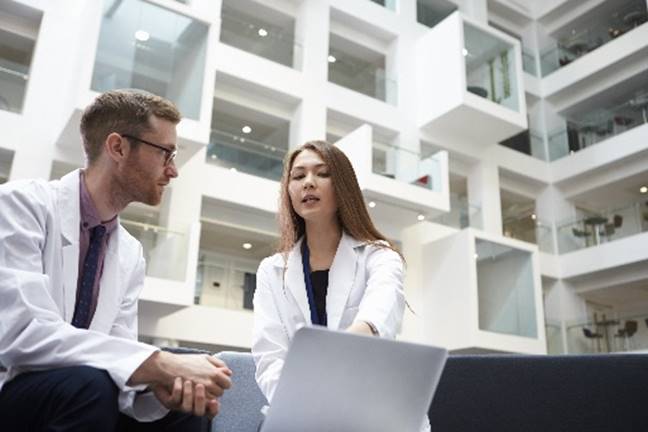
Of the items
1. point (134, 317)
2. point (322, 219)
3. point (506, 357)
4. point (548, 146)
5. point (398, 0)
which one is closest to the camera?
point (134, 317)

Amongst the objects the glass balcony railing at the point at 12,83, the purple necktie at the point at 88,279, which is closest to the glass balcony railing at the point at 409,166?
the glass balcony railing at the point at 12,83

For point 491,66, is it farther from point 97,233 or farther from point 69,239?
point 69,239

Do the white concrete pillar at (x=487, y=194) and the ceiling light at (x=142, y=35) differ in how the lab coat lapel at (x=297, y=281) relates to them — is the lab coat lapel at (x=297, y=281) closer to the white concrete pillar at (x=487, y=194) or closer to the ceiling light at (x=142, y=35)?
the ceiling light at (x=142, y=35)

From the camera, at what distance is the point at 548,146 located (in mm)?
18922

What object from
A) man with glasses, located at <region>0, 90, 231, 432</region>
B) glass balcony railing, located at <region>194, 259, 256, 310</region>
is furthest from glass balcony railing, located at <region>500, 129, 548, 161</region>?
man with glasses, located at <region>0, 90, 231, 432</region>

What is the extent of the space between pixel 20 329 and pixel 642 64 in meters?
18.7

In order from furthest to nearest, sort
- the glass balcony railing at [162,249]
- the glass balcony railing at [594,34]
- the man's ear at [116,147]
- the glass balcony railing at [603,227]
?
the glass balcony railing at [594,34]
the glass balcony railing at [603,227]
the glass balcony railing at [162,249]
the man's ear at [116,147]

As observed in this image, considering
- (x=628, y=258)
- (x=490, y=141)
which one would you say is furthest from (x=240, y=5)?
(x=628, y=258)

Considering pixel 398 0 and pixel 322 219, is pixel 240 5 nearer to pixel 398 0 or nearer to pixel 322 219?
pixel 398 0

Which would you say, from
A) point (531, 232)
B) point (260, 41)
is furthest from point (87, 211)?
point (531, 232)

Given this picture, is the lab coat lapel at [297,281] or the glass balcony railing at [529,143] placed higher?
the glass balcony railing at [529,143]

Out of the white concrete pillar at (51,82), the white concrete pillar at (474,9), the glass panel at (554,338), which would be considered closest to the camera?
the white concrete pillar at (51,82)

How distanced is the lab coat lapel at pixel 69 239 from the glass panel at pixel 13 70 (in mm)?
9727

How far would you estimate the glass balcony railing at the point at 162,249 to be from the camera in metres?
9.75
